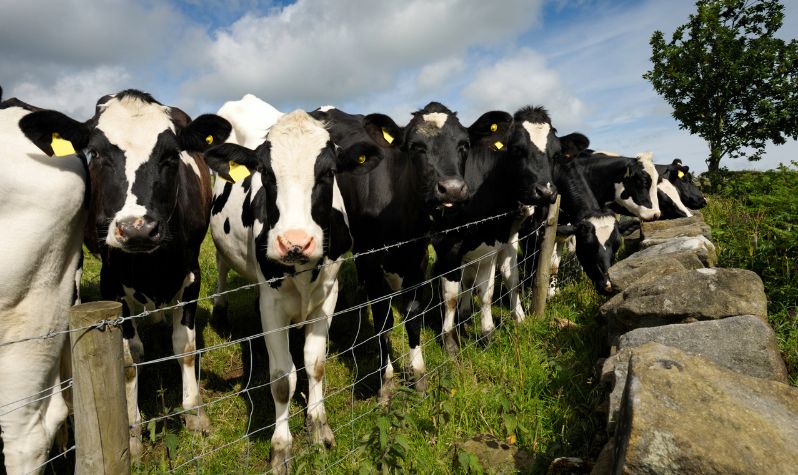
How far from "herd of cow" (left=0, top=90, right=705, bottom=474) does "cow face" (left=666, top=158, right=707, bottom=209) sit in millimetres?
8076

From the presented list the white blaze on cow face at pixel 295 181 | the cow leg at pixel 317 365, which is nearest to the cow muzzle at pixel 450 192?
the white blaze on cow face at pixel 295 181

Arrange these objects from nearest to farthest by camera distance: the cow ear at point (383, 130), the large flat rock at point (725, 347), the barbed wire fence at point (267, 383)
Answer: the barbed wire fence at point (267, 383)
the large flat rock at point (725, 347)
the cow ear at point (383, 130)

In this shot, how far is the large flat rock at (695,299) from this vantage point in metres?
3.50

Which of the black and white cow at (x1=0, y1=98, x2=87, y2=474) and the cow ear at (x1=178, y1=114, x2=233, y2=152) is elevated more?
the cow ear at (x1=178, y1=114, x2=233, y2=152)

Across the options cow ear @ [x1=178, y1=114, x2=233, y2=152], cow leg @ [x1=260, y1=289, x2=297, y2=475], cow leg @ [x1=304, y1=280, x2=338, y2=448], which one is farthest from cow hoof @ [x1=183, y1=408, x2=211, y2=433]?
cow ear @ [x1=178, y1=114, x2=233, y2=152]

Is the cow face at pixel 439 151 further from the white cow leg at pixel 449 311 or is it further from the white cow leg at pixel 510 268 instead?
the white cow leg at pixel 510 268

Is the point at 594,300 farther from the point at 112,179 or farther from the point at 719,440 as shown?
the point at 112,179

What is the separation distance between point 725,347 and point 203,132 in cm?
391

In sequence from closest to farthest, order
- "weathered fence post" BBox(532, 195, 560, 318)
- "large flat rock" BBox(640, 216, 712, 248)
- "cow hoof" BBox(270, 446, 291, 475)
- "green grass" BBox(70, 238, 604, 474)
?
"green grass" BBox(70, 238, 604, 474) → "cow hoof" BBox(270, 446, 291, 475) → "weathered fence post" BBox(532, 195, 560, 318) → "large flat rock" BBox(640, 216, 712, 248)

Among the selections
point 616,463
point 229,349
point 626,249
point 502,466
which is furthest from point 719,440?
point 626,249

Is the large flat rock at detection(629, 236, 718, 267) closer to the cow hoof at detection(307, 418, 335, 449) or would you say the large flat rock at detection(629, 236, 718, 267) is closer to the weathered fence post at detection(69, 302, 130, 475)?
the cow hoof at detection(307, 418, 335, 449)

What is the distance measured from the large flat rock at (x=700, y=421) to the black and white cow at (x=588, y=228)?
346 cm

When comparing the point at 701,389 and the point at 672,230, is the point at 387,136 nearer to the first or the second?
the point at 701,389

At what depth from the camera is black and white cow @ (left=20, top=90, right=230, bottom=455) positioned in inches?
124
